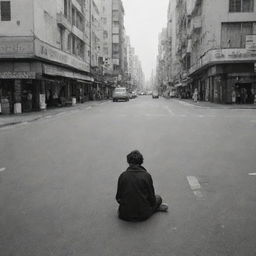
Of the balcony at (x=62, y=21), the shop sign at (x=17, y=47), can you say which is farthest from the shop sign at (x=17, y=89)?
the balcony at (x=62, y=21)

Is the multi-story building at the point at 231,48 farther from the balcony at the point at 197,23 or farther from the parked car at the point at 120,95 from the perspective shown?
the parked car at the point at 120,95

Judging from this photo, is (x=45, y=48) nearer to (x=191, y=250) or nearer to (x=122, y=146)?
(x=122, y=146)

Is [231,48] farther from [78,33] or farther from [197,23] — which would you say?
[78,33]

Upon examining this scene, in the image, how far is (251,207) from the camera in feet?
19.5

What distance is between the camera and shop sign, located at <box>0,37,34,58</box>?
32344mm

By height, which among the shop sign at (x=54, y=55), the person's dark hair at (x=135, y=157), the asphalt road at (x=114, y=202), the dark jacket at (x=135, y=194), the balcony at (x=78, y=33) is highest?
the balcony at (x=78, y=33)

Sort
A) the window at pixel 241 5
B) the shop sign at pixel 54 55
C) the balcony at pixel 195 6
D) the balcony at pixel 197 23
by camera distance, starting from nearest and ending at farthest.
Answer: the shop sign at pixel 54 55 → the window at pixel 241 5 → the balcony at pixel 195 6 → the balcony at pixel 197 23

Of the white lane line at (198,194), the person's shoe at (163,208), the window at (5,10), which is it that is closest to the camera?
the person's shoe at (163,208)

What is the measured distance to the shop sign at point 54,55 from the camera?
33.7 metres

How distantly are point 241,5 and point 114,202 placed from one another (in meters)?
43.2

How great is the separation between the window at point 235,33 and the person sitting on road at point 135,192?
138 ft

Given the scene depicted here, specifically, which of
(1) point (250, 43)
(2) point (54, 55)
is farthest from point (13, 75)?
(1) point (250, 43)

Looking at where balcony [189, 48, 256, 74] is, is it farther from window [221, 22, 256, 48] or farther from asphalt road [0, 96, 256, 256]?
asphalt road [0, 96, 256, 256]

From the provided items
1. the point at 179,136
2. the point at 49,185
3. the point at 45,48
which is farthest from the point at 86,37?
the point at 49,185
